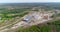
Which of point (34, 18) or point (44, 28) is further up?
point (34, 18)

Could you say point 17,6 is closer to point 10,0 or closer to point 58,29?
point 10,0

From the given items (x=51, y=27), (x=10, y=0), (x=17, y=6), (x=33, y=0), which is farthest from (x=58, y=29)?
(x=10, y=0)

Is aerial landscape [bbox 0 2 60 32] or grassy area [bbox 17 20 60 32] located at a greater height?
aerial landscape [bbox 0 2 60 32]

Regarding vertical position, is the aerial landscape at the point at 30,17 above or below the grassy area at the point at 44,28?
above

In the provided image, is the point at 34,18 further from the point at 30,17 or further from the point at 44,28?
the point at 44,28

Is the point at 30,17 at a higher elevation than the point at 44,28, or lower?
higher

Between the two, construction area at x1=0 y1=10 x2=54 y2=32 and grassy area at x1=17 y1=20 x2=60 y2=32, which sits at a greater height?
construction area at x1=0 y1=10 x2=54 y2=32

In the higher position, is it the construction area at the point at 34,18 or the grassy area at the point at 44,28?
the construction area at the point at 34,18

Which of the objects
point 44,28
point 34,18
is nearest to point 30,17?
point 34,18
